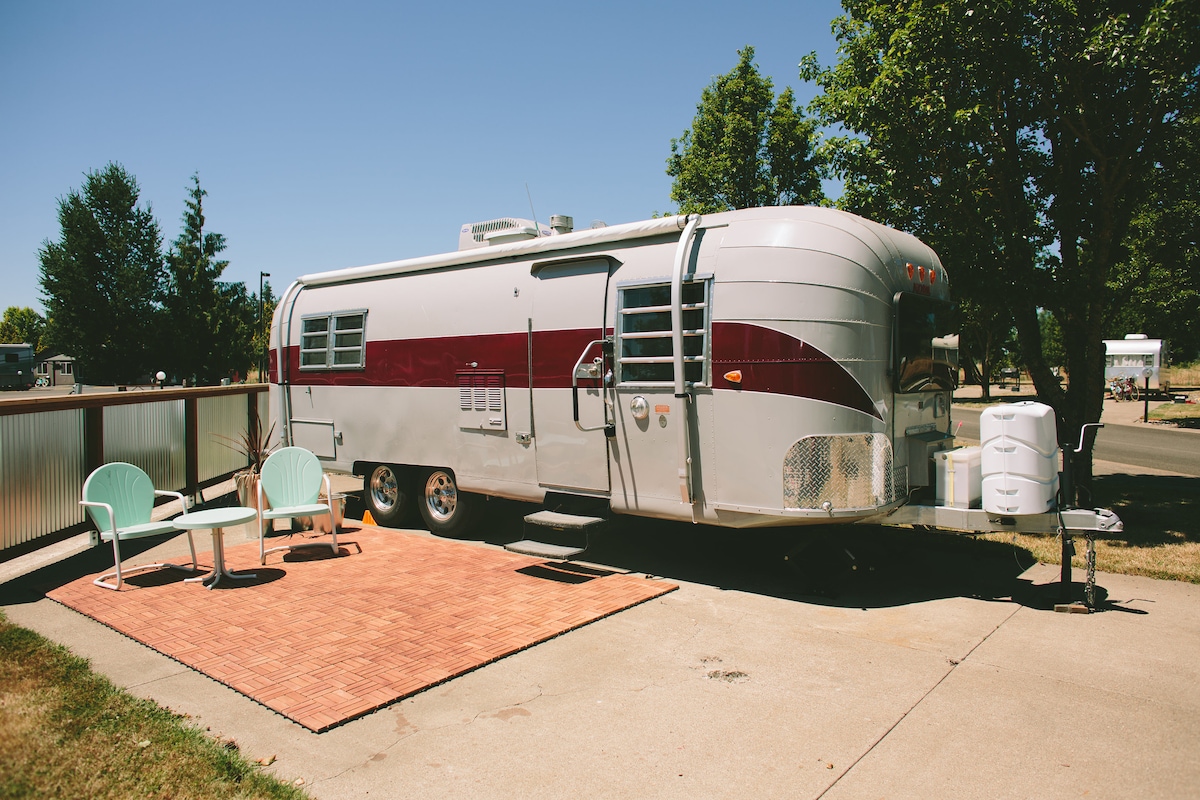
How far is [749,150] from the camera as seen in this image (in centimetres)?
2006

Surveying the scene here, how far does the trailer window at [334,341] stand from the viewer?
10.2m

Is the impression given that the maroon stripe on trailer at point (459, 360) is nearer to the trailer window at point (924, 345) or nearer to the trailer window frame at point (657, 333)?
the trailer window frame at point (657, 333)

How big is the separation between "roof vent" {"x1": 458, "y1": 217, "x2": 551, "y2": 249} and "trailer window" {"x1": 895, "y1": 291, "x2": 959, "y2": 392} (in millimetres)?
Answer: 4134

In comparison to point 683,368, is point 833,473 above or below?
below

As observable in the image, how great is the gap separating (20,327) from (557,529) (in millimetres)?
129782

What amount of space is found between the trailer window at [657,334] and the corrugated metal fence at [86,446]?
209 inches

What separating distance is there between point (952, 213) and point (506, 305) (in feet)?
18.9

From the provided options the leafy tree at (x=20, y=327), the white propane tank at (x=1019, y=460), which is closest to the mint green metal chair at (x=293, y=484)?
the white propane tank at (x=1019, y=460)

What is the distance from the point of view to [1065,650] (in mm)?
5559

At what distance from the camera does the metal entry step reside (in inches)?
300

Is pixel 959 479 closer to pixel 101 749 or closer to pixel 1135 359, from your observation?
pixel 101 749

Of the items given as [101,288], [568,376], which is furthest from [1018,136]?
[101,288]

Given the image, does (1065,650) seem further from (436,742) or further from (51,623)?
(51,623)

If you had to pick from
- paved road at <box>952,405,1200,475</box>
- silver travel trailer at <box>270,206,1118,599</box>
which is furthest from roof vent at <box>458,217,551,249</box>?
paved road at <box>952,405,1200,475</box>
